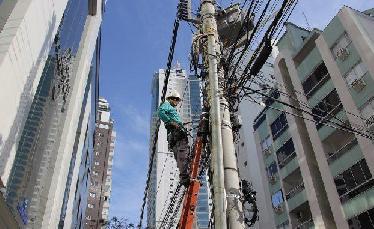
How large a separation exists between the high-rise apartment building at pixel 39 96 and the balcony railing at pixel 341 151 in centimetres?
1787

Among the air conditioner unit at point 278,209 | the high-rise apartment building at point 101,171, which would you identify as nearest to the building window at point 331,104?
the air conditioner unit at point 278,209

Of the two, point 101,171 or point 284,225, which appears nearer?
point 284,225

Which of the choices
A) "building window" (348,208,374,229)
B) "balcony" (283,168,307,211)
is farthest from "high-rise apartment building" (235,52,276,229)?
"building window" (348,208,374,229)

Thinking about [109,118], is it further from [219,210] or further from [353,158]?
[219,210]

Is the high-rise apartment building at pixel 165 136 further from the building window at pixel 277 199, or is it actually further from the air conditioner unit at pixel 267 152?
the air conditioner unit at pixel 267 152

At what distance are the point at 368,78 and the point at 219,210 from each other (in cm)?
2307

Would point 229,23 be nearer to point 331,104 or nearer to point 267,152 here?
point 331,104

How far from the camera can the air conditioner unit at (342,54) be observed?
91.9 feet

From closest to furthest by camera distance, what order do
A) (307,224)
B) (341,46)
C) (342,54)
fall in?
(342,54), (341,46), (307,224)

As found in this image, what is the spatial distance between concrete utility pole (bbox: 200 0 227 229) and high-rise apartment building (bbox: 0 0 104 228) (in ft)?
14.6

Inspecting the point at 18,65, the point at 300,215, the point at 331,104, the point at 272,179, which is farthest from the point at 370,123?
the point at 18,65

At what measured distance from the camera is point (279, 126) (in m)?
36.3

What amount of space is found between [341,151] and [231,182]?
22759 millimetres

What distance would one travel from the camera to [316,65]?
104 ft
